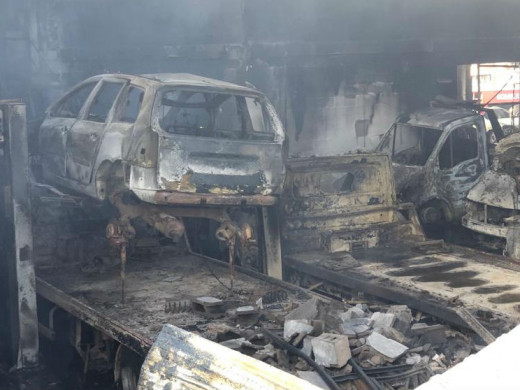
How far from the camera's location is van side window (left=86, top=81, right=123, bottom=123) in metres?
8.07

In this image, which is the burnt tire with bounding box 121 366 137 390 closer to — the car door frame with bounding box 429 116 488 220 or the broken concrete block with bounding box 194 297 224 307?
the broken concrete block with bounding box 194 297 224 307

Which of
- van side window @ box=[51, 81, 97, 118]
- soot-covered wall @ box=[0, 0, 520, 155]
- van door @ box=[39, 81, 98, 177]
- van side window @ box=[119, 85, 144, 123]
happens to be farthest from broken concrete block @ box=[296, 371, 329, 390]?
soot-covered wall @ box=[0, 0, 520, 155]

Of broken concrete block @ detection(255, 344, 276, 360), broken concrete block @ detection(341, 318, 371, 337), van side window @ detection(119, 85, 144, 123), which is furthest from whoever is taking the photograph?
van side window @ detection(119, 85, 144, 123)

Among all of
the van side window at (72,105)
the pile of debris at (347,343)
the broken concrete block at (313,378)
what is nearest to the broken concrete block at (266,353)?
the pile of debris at (347,343)

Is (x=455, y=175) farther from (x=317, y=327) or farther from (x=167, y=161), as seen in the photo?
(x=317, y=327)

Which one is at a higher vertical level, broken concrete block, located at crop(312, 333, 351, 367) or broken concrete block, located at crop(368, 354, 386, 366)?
broken concrete block, located at crop(312, 333, 351, 367)

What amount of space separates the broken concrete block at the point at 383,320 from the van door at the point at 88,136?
10.5 feet

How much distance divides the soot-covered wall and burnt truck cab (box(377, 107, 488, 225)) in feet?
8.63

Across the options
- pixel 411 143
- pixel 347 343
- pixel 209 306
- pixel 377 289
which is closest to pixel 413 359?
pixel 347 343

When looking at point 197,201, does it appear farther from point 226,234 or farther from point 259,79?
point 259,79

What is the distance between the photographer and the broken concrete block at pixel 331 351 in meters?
5.16

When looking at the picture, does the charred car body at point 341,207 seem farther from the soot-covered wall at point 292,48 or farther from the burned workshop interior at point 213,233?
the soot-covered wall at point 292,48

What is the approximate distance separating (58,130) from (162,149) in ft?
6.72

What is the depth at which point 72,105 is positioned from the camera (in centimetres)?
906
